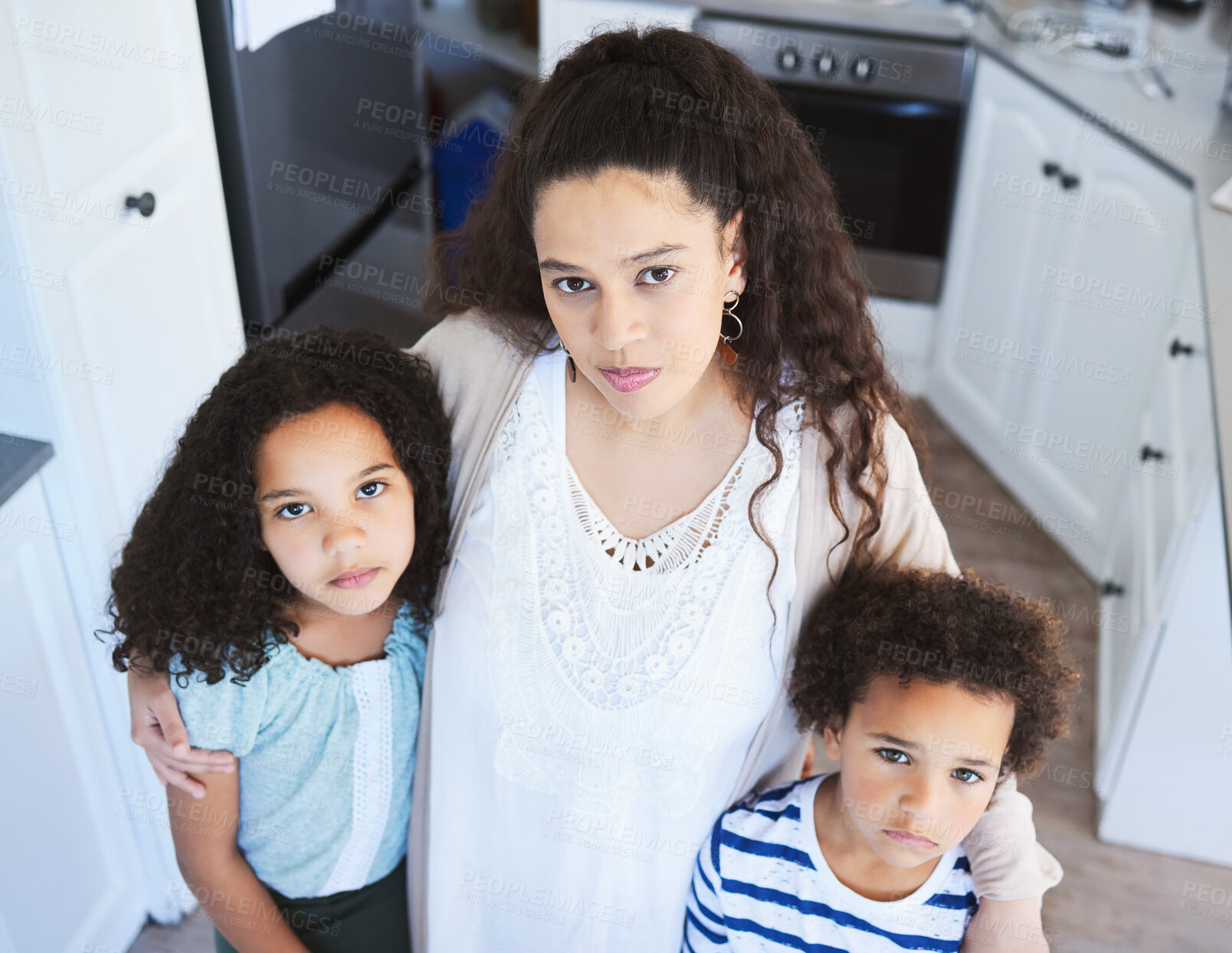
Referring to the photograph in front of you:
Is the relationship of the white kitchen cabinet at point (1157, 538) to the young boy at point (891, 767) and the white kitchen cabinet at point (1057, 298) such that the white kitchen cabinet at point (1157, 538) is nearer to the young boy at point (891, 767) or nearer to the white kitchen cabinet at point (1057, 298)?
the white kitchen cabinet at point (1057, 298)

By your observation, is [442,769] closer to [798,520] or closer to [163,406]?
[798,520]

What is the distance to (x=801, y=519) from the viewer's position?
3.69 feet

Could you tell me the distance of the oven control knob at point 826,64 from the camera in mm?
2666

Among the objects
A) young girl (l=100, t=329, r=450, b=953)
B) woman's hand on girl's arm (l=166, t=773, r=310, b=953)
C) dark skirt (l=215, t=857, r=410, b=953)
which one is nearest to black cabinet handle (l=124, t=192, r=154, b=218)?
young girl (l=100, t=329, r=450, b=953)

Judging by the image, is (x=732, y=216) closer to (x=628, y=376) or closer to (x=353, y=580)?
(x=628, y=376)

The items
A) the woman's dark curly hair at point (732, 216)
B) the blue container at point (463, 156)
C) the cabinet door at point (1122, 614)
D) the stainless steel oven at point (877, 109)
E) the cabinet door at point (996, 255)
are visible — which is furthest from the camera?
the blue container at point (463, 156)

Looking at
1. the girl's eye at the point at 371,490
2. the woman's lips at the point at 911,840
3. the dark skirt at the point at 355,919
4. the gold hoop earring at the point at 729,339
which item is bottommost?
the dark skirt at the point at 355,919

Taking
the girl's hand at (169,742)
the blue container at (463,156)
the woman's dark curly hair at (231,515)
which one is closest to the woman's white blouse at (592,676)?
the woman's dark curly hair at (231,515)

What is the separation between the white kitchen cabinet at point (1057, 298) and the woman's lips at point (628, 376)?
151cm

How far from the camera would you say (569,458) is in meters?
1.17

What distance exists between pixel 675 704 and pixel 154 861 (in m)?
1.08

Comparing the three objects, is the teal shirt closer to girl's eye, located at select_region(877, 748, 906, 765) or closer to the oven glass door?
girl's eye, located at select_region(877, 748, 906, 765)

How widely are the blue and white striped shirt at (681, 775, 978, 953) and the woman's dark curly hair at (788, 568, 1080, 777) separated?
0.38ft

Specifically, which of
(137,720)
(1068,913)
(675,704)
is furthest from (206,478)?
(1068,913)
